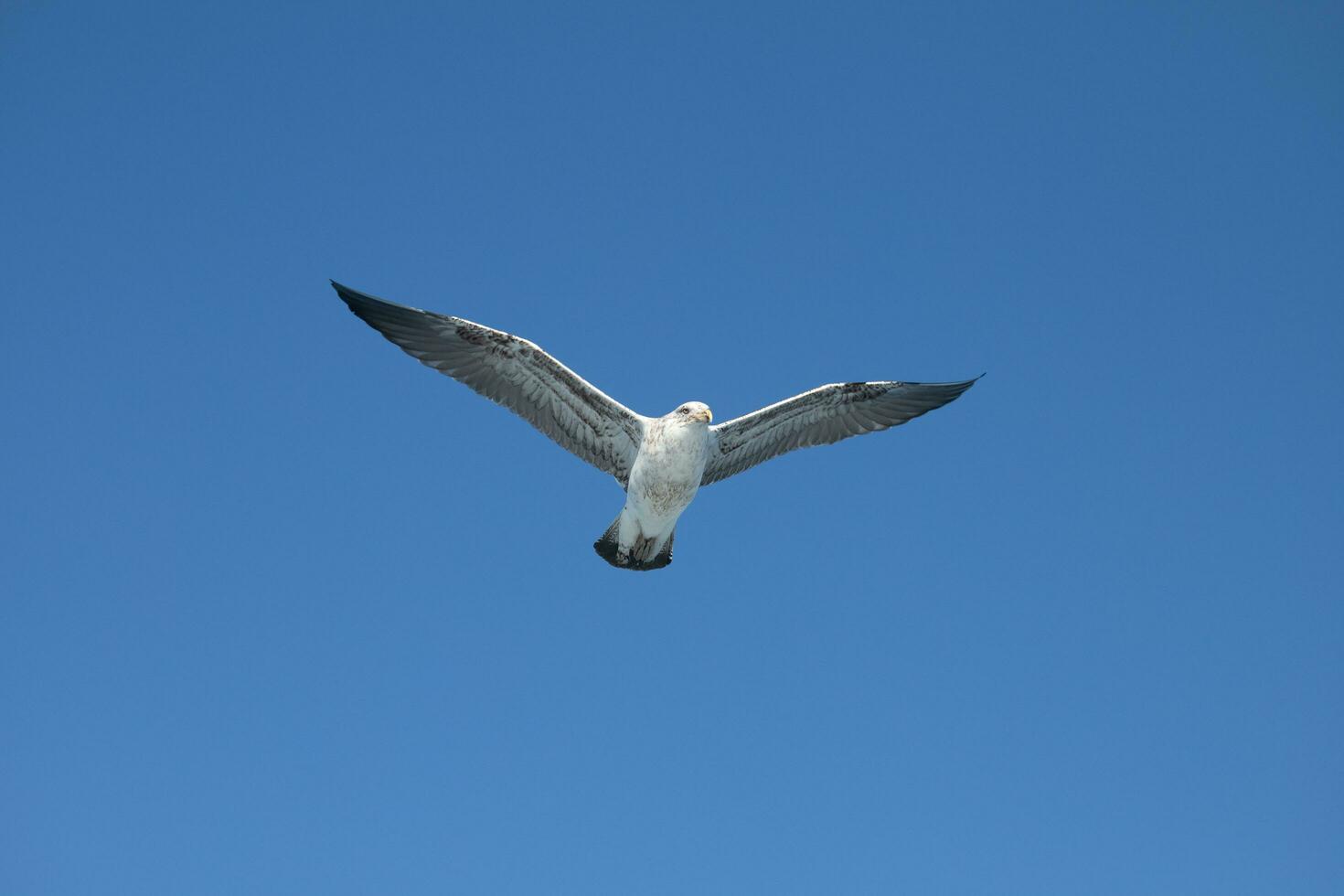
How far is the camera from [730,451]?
53.1 ft

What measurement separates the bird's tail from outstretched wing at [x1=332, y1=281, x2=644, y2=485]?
3.86ft

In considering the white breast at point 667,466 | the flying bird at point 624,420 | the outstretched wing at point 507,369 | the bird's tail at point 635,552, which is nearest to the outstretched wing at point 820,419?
the flying bird at point 624,420

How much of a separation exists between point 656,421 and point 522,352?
2028mm

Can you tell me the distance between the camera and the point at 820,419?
54.3 feet

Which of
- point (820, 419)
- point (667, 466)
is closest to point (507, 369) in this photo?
point (667, 466)

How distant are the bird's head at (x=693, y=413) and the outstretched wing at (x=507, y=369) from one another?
0.67m

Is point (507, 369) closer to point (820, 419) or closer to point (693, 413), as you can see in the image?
point (693, 413)

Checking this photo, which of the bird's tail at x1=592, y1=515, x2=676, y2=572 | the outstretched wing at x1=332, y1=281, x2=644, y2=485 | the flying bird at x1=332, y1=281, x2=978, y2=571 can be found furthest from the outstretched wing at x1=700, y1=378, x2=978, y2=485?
the outstretched wing at x1=332, y1=281, x2=644, y2=485

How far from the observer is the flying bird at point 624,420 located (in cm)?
1499

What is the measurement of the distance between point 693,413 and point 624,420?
43.2 inches

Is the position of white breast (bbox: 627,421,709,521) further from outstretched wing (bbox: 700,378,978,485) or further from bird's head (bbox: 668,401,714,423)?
outstretched wing (bbox: 700,378,978,485)

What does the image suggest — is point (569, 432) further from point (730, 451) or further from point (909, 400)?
point (909, 400)

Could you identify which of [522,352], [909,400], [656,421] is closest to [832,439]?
[909,400]

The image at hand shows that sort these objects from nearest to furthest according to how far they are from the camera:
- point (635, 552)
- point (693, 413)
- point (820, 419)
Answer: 1. point (693, 413)
2. point (635, 552)
3. point (820, 419)
